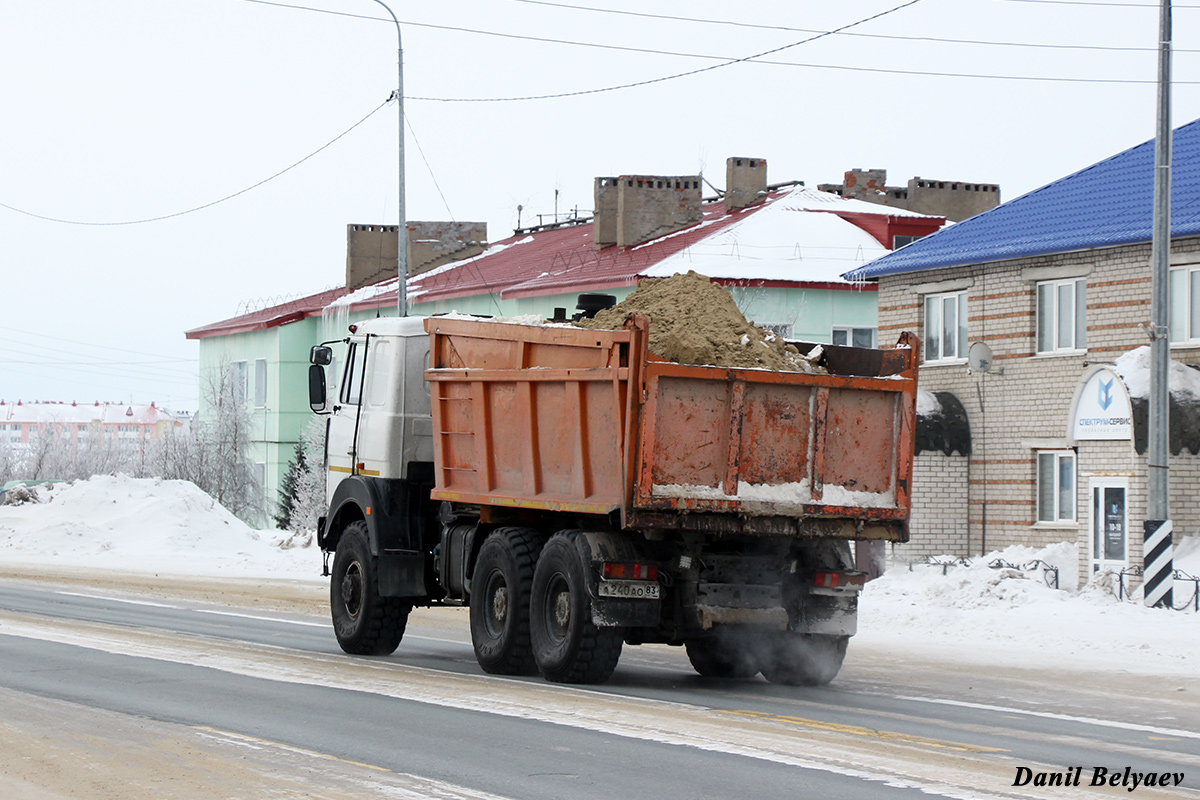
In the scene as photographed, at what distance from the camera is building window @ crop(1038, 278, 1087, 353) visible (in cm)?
2602

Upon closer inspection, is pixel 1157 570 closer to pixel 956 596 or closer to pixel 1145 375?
pixel 956 596

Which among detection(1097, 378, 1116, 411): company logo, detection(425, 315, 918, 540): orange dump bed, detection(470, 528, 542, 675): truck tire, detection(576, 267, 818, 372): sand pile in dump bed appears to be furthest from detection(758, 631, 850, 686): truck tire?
detection(1097, 378, 1116, 411): company logo

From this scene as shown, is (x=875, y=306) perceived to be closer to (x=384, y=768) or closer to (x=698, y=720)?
(x=698, y=720)

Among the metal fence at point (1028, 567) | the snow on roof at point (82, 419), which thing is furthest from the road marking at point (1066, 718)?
the snow on roof at point (82, 419)

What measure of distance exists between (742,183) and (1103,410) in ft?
80.7

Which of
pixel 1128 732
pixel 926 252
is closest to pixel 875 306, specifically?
pixel 926 252

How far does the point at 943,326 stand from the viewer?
28859 millimetres

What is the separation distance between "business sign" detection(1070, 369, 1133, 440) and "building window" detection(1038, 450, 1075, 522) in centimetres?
427

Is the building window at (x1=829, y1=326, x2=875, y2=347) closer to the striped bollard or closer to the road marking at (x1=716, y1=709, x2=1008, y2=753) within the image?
the striped bollard

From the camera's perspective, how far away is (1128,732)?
1045cm

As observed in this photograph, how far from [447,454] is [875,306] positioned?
24.3 meters

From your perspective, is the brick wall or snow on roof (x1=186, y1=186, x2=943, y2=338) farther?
snow on roof (x1=186, y1=186, x2=943, y2=338)

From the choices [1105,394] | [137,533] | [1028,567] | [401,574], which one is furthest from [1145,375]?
[137,533]

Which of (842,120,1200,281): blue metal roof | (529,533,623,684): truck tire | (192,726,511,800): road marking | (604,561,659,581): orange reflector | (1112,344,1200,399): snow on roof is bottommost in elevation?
(192,726,511,800): road marking
